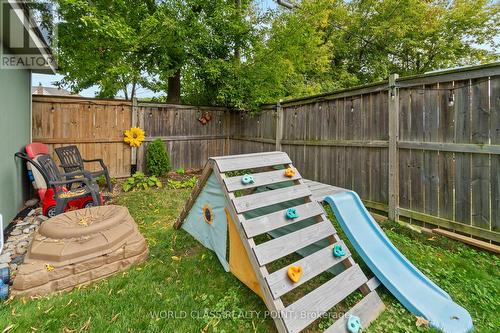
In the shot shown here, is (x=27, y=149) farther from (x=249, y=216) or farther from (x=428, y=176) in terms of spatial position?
(x=428, y=176)

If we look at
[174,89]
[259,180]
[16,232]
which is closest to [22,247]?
[16,232]

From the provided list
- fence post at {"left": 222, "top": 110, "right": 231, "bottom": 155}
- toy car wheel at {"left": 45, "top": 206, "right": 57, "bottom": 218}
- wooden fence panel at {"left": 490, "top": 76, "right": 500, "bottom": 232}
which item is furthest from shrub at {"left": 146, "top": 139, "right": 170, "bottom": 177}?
wooden fence panel at {"left": 490, "top": 76, "right": 500, "bottom": 232}

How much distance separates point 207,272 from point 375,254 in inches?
62.7

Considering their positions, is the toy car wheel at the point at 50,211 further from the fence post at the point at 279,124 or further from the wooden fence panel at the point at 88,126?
the fence post at the point at 279,124

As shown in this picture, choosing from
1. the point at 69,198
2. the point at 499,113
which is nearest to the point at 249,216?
the point at 69,198

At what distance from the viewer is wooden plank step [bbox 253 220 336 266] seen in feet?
6.10

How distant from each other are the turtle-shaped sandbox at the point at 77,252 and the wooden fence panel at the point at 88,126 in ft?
12.0

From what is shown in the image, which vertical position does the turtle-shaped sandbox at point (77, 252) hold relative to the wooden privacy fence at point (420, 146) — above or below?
below

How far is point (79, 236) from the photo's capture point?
2.31 m

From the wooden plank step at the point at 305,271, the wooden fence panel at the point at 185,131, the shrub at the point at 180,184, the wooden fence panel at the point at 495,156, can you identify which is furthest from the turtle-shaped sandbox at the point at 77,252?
the wooden fence panel at the point at 185,131

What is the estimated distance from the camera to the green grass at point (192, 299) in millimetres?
1786

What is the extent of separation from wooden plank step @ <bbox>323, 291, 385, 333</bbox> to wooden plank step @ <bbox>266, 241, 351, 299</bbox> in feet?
1.04

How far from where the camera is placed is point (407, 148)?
333cm

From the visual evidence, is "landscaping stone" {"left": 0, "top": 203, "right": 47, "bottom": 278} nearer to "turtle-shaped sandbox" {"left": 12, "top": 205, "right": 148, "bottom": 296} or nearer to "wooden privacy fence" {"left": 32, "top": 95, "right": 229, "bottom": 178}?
"turtle-shaped sandbox" {"left": 12, "top": 205, "right": 148, "bottom": 296}
